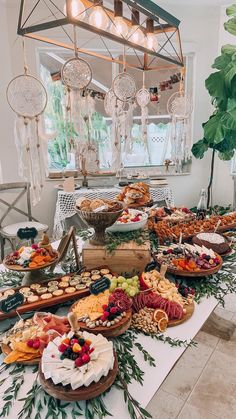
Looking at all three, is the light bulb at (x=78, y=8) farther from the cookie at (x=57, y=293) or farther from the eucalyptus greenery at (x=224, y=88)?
the eucalyptus greenery at (x=224, y=88)

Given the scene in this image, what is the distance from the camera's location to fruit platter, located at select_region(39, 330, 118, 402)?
78 cm

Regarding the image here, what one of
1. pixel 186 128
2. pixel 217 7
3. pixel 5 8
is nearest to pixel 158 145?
pixel 186 128

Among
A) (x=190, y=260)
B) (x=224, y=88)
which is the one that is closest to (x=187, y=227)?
(x=190, y=260)

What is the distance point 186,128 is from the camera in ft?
11.5

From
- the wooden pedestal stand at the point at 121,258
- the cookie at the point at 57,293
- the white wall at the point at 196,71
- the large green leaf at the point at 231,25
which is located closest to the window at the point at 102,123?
the white wall at the point at 196,71

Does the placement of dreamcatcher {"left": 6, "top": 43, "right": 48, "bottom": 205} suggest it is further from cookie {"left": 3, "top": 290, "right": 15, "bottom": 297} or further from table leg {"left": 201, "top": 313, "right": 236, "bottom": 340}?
table leg {"left": 201, "top": 313, "right": 236, "bottom": 340}

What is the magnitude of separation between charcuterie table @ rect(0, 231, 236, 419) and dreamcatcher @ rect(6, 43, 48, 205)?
39.7 inches

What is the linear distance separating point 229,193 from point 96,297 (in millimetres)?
3368

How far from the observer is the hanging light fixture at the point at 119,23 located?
1626 millimetres

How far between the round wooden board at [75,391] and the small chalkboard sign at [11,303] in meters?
0.29

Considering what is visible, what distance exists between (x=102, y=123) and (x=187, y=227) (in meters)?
2.34

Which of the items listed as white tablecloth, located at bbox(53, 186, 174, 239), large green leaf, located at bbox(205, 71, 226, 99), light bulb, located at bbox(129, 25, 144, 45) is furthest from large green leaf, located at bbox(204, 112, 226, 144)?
light bulb, located at bbox(129, 25, 144, 45)

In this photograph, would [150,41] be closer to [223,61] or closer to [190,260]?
[223,61]

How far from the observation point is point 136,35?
183 cm
